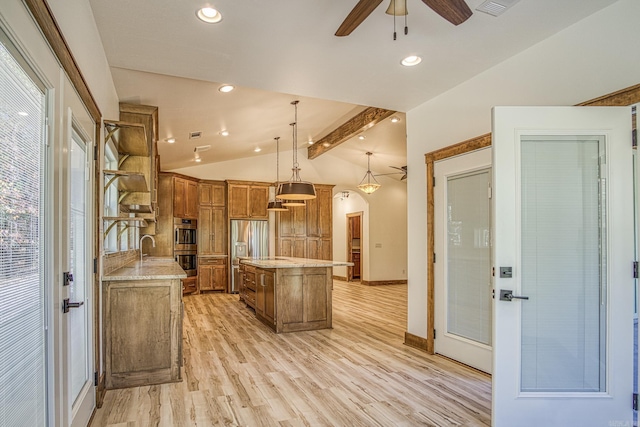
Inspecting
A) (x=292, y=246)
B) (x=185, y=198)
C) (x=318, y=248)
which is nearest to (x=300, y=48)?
(x=185, y=198)

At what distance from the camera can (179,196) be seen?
8.08m

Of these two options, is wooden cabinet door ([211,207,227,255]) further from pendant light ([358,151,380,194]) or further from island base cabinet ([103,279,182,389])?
island base cabinet ([103,279,182,389])

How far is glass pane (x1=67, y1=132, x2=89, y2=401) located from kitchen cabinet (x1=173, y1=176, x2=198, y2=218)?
5628mm

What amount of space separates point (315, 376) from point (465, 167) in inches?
94.0

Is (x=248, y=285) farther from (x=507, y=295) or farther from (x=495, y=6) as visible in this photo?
(x=495, y=6)

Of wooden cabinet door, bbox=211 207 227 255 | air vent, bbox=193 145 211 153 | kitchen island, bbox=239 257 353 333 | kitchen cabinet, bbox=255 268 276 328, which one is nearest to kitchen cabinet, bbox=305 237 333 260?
wooden cabinet door, bbox=211 207 227 255

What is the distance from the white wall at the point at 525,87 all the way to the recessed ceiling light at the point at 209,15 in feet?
7.62

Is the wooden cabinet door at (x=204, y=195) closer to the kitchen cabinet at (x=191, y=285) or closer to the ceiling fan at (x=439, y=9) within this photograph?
the kitchen cabinet at (x=191, y=285)

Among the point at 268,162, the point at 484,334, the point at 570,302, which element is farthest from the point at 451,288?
the point at 268,162

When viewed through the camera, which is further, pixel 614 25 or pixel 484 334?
pixel 484 334

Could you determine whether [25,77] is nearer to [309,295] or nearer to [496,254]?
[496,254]

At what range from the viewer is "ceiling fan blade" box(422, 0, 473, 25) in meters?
1.88

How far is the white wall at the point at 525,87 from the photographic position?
7.97 ft

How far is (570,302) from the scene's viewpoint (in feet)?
8.07
